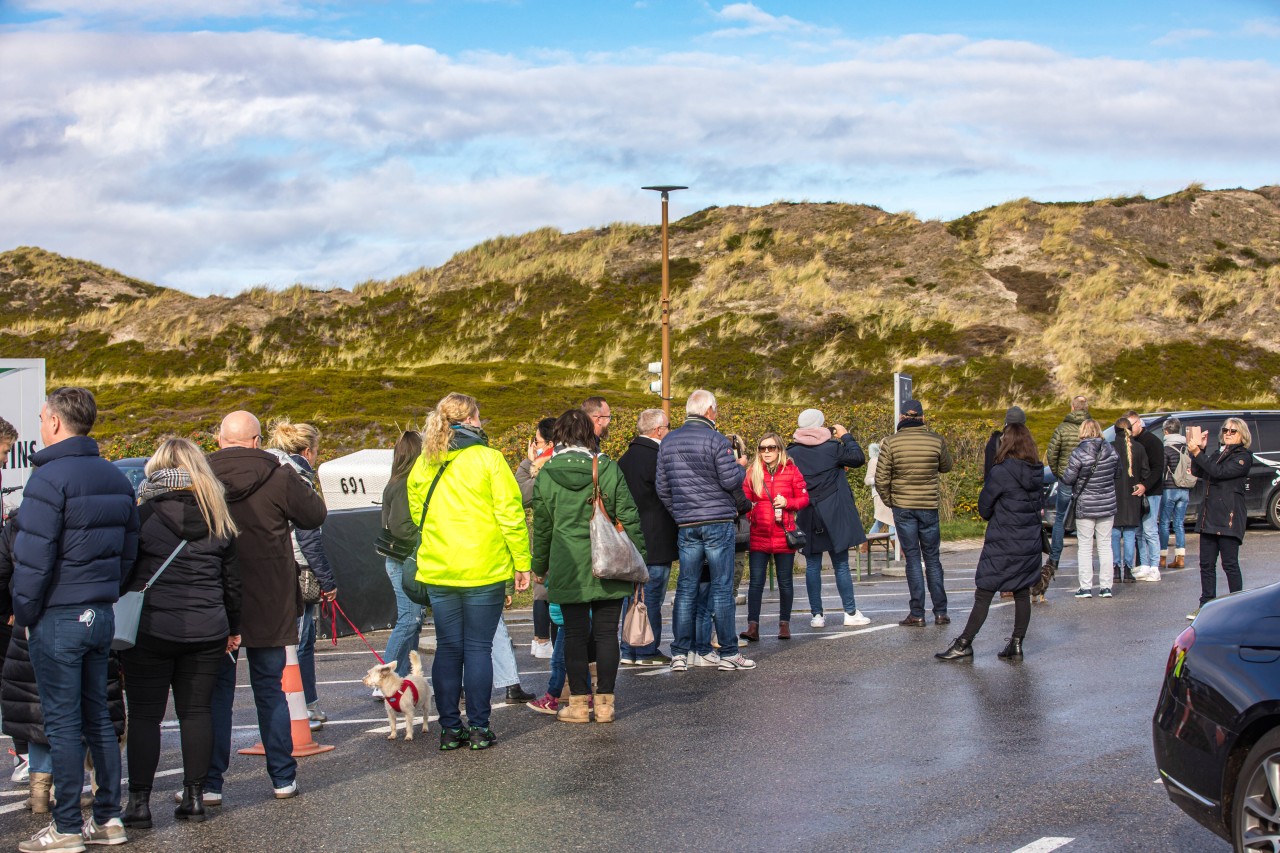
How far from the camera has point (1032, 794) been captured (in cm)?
675

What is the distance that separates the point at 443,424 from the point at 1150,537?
1065 cm

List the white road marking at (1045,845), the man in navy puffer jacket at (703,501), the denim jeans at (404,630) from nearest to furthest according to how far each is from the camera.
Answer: the white road marking at (1045,845) < the denim jeans at (404,630) < the man in navy puffer jacket at (703,501)

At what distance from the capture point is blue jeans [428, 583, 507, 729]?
8.20 m

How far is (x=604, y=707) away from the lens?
29.1ft

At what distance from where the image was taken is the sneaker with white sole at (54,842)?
621 cm

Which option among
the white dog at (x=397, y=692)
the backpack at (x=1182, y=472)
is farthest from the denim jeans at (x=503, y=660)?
the backpack at (x=1182, y=472)

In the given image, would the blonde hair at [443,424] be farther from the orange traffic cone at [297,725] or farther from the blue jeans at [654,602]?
the blue jeans at [654,602]

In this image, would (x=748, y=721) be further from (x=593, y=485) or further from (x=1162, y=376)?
(x=1162, y=376)

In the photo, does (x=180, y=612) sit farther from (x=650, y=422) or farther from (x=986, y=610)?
(x=986, y=610)

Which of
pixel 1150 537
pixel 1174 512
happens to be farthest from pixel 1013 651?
pixel 1174 512

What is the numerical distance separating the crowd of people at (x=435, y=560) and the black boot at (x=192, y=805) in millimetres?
16

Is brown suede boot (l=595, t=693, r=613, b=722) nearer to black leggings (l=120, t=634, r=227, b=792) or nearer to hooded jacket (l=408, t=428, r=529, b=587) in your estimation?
hooded jacket (l=408, t=428, r=529, b=587)

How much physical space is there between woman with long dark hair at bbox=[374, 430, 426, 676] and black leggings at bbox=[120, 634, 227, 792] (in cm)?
243

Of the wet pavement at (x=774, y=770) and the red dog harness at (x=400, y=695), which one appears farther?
the red dog harness at (x=400, y=695)
